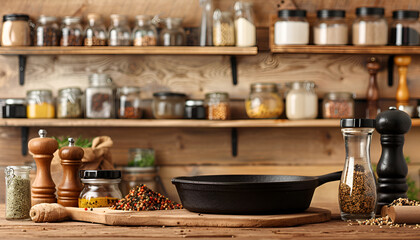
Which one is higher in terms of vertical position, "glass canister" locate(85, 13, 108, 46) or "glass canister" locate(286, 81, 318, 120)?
"glass canister" locate(85, 13, 108, 46)

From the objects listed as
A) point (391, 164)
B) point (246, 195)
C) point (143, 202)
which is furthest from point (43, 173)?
point (391, 164)

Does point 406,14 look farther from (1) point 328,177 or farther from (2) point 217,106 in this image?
(1) point 328,177

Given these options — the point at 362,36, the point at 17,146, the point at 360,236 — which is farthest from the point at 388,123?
the point at 17,146

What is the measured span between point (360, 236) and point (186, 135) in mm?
1843

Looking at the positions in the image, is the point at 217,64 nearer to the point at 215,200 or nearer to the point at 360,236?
the point at 215,200

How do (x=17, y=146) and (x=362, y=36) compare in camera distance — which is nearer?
(x=362, y=36)

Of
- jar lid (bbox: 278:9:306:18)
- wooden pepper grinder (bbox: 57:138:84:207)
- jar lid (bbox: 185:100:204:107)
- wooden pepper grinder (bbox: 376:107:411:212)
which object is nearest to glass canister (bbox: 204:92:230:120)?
jar lid (bbox: 185:100:204:107)

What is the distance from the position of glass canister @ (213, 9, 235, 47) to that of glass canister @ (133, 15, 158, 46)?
29 centimetres

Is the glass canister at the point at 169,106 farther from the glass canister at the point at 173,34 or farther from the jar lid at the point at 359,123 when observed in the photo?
the jar lid at the point at 359,123

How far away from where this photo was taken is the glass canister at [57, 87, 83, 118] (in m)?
2.80

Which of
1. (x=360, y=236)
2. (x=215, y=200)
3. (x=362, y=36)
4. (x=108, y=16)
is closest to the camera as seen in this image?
(x=360, y=236)

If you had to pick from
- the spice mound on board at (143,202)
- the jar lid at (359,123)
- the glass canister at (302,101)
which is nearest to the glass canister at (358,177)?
the jar lid at (359,123)

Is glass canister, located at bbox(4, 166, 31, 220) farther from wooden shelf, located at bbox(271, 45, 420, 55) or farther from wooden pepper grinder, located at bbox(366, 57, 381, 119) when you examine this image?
wooden pepper grinder, located at bbox(366, 57, 381, 119)

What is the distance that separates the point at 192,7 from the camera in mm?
2947
